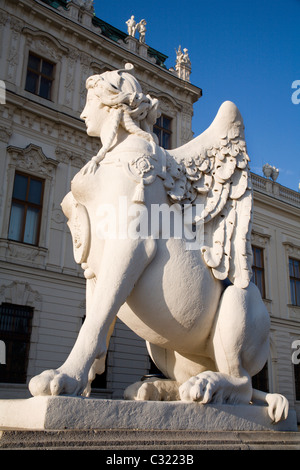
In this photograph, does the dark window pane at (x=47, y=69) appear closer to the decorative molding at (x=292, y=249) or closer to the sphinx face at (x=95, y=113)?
the decorative molding at (x=292, y=249)

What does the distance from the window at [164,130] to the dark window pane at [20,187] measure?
17.8 ft

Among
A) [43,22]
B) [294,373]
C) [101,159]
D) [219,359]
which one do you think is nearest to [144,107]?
[101,159]

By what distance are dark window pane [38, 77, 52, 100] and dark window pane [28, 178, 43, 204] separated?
266 cm

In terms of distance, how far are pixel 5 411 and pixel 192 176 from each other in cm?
146

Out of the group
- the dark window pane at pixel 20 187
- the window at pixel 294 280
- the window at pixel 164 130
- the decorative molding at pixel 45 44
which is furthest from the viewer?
the window at pixel 294 280

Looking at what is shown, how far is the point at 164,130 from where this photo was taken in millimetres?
15875

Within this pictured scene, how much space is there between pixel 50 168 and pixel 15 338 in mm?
4407

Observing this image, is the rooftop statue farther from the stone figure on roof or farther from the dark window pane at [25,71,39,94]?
the dark window pane at [25,71,39,94]

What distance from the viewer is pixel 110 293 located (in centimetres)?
208

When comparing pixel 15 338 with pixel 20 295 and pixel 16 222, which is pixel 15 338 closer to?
pixel 20 295

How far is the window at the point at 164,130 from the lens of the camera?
51.5 ft

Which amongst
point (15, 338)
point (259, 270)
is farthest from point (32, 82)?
point (259, 270)

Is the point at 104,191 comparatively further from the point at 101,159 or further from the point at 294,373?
the point at 294,373

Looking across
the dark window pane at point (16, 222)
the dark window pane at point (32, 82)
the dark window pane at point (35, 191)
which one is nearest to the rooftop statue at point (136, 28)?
the dark window pane at point (32, 82)
